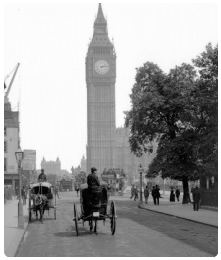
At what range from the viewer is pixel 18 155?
2397cm

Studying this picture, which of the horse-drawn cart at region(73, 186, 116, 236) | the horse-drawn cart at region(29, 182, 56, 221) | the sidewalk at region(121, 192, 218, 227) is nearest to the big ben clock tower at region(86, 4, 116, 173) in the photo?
the sidewalk at region(121, 192, 218, 227)

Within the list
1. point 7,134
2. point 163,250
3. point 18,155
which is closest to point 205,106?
point 18,155

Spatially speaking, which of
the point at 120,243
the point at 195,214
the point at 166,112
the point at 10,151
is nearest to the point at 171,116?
the point at 166,112

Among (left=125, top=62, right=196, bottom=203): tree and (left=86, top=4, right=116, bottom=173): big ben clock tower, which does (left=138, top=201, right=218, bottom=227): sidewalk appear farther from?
(left=86, top=4, right=116, bottom=173): big ben clock tower

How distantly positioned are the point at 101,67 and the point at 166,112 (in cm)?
13178

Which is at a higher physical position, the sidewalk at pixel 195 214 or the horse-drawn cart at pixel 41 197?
the horse-drawn cart at pixel 41 197

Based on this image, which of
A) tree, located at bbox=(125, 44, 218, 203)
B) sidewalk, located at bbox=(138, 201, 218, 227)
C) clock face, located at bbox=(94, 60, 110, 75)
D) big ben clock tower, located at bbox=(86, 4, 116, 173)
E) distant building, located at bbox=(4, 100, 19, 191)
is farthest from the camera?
clock face, located at bbox=(94, 60, 110, 75)

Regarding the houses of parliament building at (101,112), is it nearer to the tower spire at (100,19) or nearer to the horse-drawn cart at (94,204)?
the tower spire at (100,19)

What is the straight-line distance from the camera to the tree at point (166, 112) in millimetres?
46275

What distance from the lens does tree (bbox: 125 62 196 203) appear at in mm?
46275

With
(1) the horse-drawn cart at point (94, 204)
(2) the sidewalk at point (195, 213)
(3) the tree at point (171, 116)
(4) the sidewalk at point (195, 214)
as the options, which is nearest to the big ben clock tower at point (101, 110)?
(3) the tree at point (171, 116)

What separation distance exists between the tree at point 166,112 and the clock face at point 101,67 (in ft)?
418

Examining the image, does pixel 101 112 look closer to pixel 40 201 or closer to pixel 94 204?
pixel 40 201

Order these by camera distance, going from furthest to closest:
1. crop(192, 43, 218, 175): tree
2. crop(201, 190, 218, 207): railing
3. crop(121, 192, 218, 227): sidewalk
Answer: crop(201, 190, 218, 207): railing < crop(192, 43, 218, 175): tree < crop(121, 192, 218, 227): sidewalk
